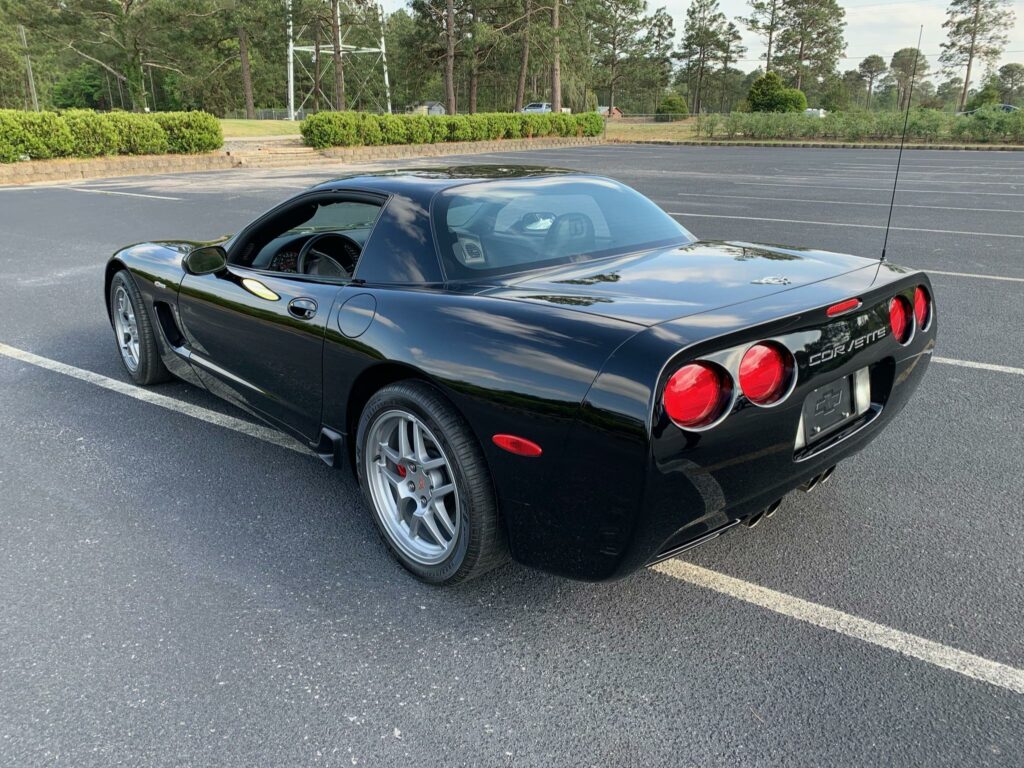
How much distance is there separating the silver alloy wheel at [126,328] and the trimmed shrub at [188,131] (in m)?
19.7

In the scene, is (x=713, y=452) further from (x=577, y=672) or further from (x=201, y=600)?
(x=201, y=600)

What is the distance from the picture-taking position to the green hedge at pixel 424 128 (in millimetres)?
25391

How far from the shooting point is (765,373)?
2.07m

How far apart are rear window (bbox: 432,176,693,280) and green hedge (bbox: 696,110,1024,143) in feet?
118

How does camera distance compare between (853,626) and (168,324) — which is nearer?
(853,626)

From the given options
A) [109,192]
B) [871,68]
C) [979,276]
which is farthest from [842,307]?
[871,68]

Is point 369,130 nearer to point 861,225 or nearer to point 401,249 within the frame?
point 861,225

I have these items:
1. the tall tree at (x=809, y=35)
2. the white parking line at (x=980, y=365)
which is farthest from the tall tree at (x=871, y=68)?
the white parking line at (x=980, y=365)

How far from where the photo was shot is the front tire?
2.26 m

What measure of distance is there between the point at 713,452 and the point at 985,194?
52.6ft

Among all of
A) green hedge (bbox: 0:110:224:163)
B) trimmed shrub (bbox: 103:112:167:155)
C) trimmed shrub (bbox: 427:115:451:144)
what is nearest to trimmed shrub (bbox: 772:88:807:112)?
trimmed shrub (bbox: 427:115:451:144)

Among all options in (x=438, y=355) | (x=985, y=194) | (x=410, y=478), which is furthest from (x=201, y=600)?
(x=985, y=194)

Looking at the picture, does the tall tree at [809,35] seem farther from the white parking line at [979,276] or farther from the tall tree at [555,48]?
the white parking line at [979,276]

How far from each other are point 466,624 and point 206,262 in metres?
2.17
